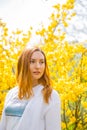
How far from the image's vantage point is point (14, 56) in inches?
208

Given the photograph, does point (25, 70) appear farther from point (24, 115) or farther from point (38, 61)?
point (24, 115)

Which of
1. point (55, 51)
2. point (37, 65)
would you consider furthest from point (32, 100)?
point (55, 51)

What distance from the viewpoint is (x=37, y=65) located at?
2.57 m

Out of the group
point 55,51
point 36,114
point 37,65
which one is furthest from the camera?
point 55,51

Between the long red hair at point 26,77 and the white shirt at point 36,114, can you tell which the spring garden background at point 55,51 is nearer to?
the long red hair at point 26,77

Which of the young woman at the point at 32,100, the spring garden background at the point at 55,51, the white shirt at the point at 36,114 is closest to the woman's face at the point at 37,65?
the young woman at the point at 32,100

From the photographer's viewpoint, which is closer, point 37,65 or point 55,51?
point 37,65

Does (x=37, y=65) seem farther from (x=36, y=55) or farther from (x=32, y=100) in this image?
(x=32, y=100)

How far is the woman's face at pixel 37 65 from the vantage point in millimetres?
2582

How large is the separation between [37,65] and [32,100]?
0.26 metres

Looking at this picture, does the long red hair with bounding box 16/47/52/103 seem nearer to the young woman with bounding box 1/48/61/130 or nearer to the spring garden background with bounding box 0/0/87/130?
the young woman with bounding box 1/48/61/130

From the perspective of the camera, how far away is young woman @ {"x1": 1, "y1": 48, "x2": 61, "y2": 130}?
8.06 feet

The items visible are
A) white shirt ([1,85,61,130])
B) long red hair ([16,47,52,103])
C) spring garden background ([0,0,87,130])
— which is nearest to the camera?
white shirt ([1,85,61,130])

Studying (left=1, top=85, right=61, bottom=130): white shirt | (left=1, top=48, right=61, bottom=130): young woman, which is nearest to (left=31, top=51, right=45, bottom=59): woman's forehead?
(left=1, top=48, right=61, bottom=130): young woman
